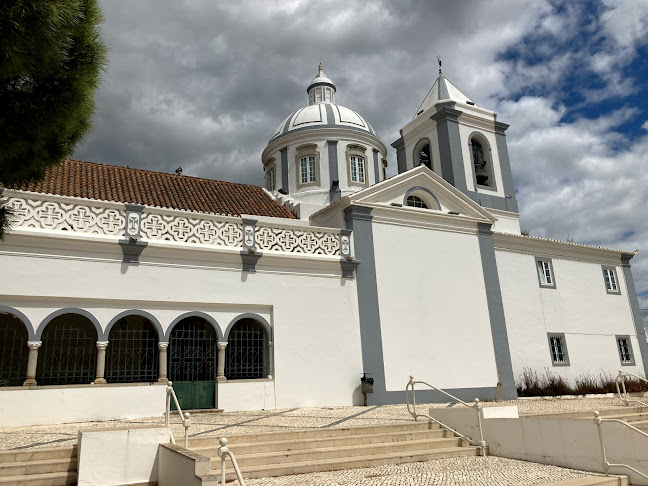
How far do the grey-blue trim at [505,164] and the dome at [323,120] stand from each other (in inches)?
203

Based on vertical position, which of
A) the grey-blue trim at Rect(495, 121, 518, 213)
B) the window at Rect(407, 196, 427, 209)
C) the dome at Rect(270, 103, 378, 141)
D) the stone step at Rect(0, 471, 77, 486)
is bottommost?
the stone step at Rect(0, 471, 77, 486)

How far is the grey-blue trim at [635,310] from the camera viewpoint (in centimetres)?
2230

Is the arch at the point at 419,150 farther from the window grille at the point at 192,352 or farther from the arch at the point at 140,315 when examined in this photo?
the arch at the point at 140,315

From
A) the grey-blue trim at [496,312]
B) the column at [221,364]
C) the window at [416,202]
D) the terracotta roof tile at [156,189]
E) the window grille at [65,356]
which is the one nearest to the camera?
the window grille at [65,356]

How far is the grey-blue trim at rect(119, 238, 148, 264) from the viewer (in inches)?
509

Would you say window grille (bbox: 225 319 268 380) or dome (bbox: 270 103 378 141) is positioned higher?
dome (bbox: 270 103 378 141)

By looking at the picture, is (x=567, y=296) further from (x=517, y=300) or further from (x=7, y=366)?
(x=7, y=366)

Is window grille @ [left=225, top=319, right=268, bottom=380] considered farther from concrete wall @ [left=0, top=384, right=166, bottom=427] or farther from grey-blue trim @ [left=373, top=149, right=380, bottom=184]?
grey-blue trim @ [left=373, top=149, right=380, bottom=184]

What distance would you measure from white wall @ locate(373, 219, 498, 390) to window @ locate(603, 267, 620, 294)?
8110mm

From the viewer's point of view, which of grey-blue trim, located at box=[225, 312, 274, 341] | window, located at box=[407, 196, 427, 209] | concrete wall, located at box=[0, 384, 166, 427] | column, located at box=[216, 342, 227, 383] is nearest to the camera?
concrete wall, located at box=[0, 384, 166, 427]

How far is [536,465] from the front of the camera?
8703mm

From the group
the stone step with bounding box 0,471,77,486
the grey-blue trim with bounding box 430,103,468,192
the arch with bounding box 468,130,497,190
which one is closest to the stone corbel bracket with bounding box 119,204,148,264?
the stone step with bounding box 0,471,77,486

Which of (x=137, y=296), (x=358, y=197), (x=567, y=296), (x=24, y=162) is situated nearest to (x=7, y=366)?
(x=137, y=296)

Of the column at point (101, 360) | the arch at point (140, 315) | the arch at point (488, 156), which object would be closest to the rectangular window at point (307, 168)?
the arch at point (488, 156)
